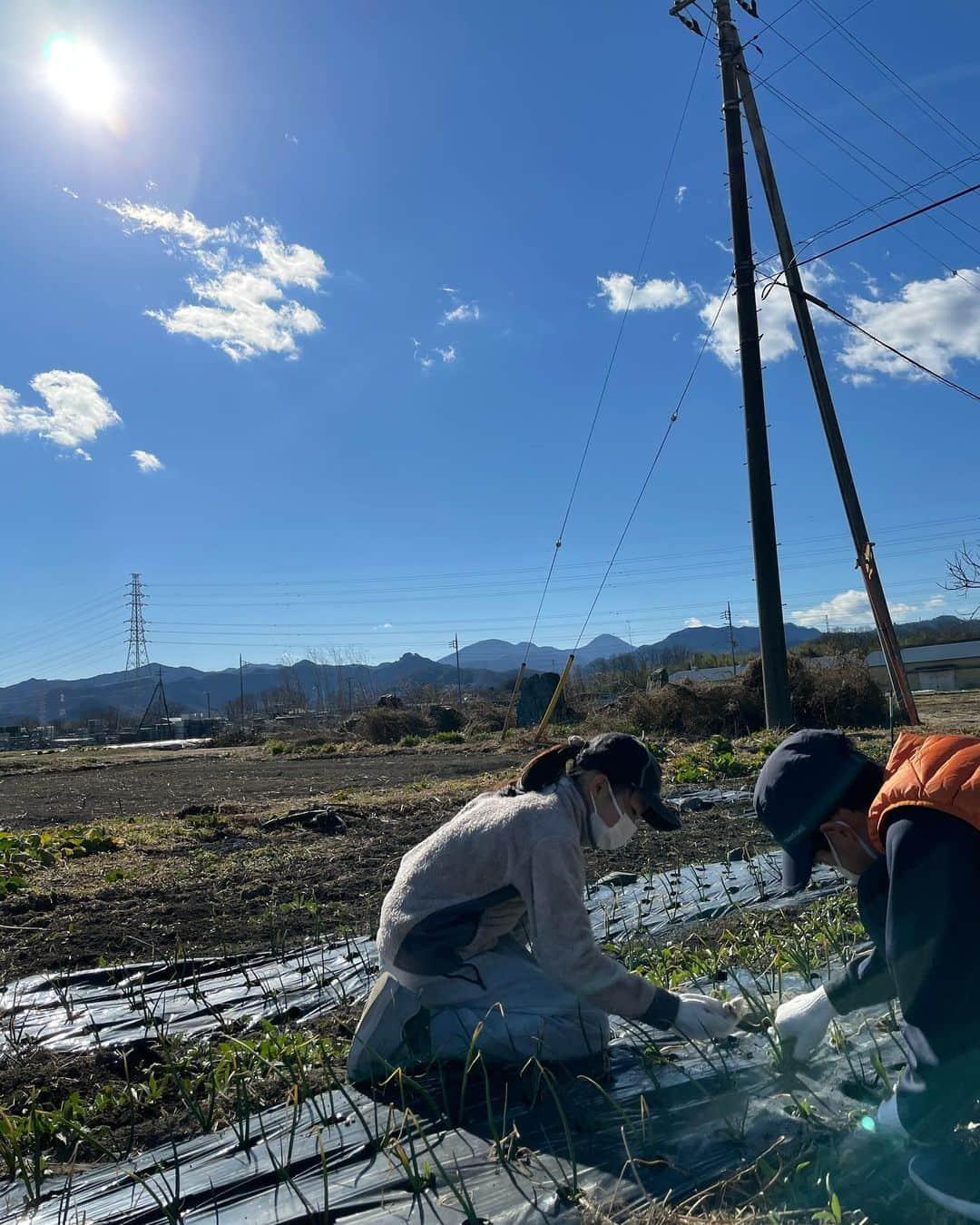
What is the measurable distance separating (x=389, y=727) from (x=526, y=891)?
952 inches

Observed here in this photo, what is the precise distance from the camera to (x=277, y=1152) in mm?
2227

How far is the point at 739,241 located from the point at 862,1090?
1262 cm

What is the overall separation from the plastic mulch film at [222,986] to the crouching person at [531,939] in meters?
0.97

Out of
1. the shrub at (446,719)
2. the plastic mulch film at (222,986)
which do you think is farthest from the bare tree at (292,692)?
the plastic mulch film at (222,986)

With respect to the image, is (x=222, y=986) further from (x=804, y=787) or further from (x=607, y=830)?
(x=804, y=787)

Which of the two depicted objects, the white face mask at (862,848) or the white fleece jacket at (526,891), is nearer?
the white face mask at (862,848)

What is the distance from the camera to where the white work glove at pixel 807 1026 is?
7.79 ft

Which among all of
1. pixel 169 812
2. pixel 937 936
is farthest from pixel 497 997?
pixel 169 812

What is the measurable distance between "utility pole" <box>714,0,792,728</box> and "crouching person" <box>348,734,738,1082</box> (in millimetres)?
10519

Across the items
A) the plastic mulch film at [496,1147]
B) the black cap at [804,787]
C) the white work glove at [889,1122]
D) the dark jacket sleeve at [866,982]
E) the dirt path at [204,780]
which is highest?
the black cap at [804,787]

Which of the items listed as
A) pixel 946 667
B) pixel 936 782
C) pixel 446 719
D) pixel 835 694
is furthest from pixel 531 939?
pixel 946 667

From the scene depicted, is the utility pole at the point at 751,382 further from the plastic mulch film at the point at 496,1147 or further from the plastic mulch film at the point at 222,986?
the plastic mulch film at the point at 496,1147

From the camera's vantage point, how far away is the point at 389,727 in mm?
26281

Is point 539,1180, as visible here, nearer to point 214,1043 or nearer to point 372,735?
point 214,1043
